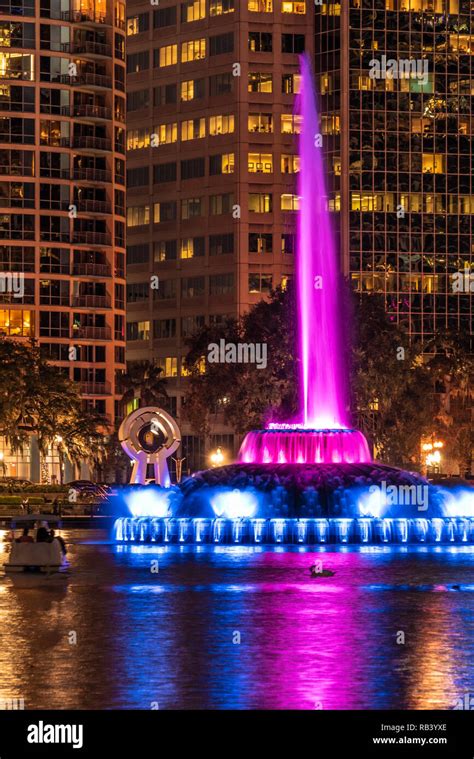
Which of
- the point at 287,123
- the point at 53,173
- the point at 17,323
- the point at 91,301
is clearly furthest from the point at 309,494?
the point at 287,123

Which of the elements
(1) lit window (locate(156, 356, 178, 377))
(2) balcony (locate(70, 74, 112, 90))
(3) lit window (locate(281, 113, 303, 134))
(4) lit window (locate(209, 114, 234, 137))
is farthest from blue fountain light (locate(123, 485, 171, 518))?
(3) lit window (locate(281, 113, 303, 134))

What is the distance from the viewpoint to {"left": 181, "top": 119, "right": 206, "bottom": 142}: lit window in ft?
605

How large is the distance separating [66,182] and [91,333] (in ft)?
45.6

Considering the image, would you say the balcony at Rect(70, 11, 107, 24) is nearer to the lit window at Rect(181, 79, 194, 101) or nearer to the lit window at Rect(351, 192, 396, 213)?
the lit window at Rect(181, 79, 194, 101)

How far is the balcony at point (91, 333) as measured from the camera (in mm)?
161087

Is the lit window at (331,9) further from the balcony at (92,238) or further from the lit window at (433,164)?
the balcony at (92,238)

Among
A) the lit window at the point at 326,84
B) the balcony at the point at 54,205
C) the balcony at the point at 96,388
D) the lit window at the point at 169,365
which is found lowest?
the balcony at the point at 96,388

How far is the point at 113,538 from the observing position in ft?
210

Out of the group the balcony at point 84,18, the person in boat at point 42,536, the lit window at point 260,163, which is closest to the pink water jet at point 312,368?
the person in boat at point 42,536

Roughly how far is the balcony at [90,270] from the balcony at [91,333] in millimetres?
4930

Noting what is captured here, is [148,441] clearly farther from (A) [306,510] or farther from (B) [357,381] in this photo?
(A) [306,510]

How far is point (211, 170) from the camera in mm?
183500
